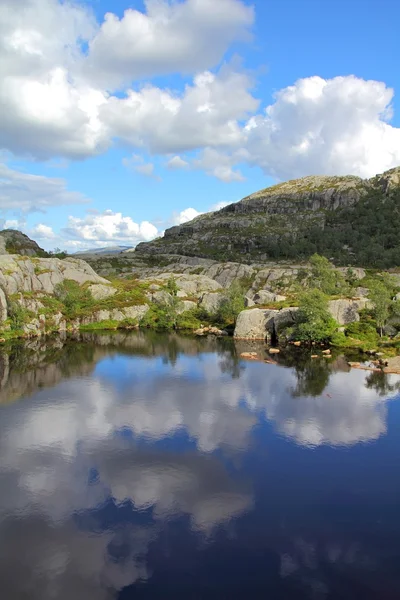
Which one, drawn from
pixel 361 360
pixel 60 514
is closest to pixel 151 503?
pixel 60 514

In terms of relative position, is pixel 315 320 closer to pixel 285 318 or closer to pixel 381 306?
pixel 285 318

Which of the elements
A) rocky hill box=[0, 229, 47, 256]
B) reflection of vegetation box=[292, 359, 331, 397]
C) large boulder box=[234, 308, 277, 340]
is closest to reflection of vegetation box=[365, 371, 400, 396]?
reflection of vegetation box=[292, 359, 331, 397]

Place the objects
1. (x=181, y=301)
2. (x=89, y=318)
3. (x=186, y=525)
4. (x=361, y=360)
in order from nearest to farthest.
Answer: (x=186, y=525)
(x=361, y=360)
(x=89, y=318)
(x=181, y=301)

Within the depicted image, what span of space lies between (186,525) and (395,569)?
42.8 ft

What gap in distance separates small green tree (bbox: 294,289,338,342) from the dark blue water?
989 inches

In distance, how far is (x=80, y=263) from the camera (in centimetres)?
13962

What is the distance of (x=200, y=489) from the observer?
34.1 m

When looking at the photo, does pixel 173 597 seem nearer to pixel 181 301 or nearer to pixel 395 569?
pixel 395 569

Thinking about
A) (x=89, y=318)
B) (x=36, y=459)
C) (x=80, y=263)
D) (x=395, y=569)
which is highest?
(x=80, y=263)

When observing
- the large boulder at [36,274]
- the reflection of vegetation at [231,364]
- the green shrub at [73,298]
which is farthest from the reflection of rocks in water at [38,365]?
the reflection of vegetation at [231,364]

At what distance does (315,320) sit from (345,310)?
11.1 m

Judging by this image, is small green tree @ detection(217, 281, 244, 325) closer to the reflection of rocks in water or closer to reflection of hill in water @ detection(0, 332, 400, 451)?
reflection of hill in water @ detection(0, 332, 400, 451)

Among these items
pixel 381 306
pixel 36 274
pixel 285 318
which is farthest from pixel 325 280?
pixel 36 274

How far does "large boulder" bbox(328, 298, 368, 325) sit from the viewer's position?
9381cm
